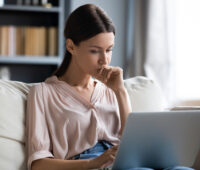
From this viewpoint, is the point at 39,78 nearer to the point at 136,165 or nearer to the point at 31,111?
the point at 31,111

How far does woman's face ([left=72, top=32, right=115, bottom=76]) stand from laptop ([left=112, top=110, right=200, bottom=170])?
461mm

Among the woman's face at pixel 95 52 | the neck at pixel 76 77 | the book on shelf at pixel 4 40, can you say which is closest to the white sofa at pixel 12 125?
the neck at pixel 76 77

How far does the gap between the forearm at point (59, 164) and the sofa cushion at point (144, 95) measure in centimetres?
51

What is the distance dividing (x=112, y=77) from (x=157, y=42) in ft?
6.18

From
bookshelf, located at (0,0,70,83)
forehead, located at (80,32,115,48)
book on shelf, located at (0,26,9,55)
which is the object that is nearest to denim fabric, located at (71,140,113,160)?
forehead, located at (80,32,115,48)

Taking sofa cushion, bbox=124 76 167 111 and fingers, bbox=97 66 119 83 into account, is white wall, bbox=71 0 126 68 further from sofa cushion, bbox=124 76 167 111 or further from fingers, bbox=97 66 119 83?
fingers, bbox=97 66 119 83

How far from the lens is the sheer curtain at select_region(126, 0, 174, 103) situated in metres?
3.37

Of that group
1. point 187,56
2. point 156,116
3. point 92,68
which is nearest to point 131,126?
point 156,116

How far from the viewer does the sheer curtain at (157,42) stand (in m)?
3.37

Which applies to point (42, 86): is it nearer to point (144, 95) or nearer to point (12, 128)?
point (12, 128)

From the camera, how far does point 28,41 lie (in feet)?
12.0

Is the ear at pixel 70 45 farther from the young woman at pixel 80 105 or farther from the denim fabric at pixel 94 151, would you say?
the denim fabric at pixel 94 151

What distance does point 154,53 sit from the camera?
3443 millimetres

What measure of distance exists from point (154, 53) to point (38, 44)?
41.4 inches
